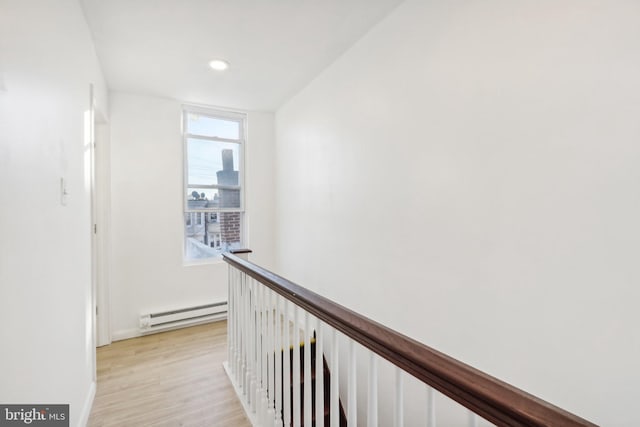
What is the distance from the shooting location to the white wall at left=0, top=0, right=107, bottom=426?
902mm

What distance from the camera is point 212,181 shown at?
364cm

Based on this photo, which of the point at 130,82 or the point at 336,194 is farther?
the point at 130,82

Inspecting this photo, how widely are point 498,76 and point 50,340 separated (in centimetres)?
231

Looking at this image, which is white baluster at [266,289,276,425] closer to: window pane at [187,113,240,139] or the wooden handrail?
the wooden handrail

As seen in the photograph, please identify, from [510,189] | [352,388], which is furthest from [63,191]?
[510,189]

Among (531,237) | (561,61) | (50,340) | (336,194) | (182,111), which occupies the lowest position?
(50,340)

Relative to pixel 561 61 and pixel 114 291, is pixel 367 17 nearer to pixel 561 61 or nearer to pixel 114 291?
pixel 561 61

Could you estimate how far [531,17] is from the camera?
1205mm

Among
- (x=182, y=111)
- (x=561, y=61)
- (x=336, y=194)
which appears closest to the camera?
(x=561, y=61)

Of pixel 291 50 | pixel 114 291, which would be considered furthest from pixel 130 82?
pixel 114 291

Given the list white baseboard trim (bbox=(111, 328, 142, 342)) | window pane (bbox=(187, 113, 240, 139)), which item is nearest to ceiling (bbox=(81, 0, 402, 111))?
window pane (bbox=(187, 113, 240, 139))

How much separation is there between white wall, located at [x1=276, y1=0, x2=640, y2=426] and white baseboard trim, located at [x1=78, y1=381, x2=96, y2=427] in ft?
6.24

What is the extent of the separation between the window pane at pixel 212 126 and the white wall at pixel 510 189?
2.05m

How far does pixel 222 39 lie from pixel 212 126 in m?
1.62
